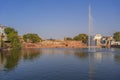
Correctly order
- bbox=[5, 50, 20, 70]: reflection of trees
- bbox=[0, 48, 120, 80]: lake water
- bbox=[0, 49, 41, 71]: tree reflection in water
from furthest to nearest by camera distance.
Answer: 1. bbox=[0, 49, 41, 71]: tree reflection in water
2. bbox=[5, 50, 20, 70]: reflection of trees
3. bbox=[0, 48, 120, 80]: lake water

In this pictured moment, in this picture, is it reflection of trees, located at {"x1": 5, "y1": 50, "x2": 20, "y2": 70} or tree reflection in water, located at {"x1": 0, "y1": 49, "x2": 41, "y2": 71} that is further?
tree reflection in water, located at {"x1": 0, "y1": 49, "x2": 41, "y2": 71}

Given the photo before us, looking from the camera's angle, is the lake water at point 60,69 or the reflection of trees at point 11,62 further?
the reflection of trees at point 11,62

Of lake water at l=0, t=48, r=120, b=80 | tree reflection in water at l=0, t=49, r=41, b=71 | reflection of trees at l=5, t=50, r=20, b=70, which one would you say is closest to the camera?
lake water at l=0, t=48, r=120, b=80

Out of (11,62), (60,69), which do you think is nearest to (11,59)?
(11,62)

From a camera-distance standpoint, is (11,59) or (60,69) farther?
(11,59)

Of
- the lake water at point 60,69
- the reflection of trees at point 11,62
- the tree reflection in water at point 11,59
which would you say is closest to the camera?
the lake water at point 60,69

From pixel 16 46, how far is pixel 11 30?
21.8 metres

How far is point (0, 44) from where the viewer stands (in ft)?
416

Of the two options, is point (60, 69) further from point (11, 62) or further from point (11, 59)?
point (11, 59)

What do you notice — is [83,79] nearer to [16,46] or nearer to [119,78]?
[119,78]

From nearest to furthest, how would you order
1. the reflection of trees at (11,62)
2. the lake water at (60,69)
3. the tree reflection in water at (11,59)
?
the lake water at (60,69) → the reflection of trees at (11,62) → the tree reflection in water at (11,59)

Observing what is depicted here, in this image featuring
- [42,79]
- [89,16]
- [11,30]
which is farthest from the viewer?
[11,30]

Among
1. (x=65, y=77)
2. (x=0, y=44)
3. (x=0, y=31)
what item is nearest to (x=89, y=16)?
(x=0, y=44)

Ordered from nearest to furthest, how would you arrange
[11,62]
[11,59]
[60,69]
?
[60,69]
[11,62]
[11,59]
